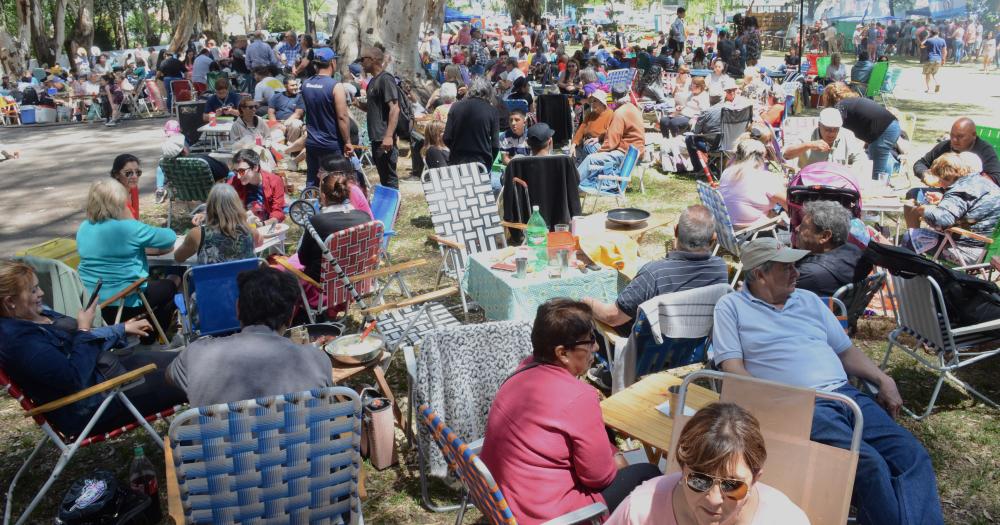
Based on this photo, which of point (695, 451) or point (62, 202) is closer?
point (695, 451)

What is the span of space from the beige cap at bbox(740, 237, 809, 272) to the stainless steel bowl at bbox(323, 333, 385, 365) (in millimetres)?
1964

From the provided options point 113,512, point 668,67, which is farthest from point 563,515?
point 668,67

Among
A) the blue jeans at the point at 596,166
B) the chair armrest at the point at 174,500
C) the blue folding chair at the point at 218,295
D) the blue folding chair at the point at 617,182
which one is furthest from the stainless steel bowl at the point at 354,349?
the blue jeans at the point at 596,166

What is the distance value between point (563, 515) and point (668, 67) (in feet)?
65.4

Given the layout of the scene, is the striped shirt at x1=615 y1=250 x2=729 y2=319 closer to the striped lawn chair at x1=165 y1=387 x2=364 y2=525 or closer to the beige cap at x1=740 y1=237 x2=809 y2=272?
the beige cap at x1=740 y1=237 x2=809 y2=272

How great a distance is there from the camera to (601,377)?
464 cm

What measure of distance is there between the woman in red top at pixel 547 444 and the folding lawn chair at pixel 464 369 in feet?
2.46

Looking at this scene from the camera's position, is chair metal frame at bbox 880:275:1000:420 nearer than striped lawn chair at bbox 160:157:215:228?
Yes

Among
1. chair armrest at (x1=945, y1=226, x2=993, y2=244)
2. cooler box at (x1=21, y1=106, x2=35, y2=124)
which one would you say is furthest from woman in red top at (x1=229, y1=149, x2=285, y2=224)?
cooler box at (x1=21, y1=106, x2=35, y2=124)

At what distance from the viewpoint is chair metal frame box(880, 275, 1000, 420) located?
4305 millimetres

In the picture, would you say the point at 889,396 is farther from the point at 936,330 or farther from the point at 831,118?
the point at 831,118

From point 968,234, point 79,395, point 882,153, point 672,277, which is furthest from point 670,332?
point 882,153

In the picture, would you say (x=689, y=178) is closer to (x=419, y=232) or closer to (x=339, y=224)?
(x=419, y=232)

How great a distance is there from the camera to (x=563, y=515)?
8.64 feet
